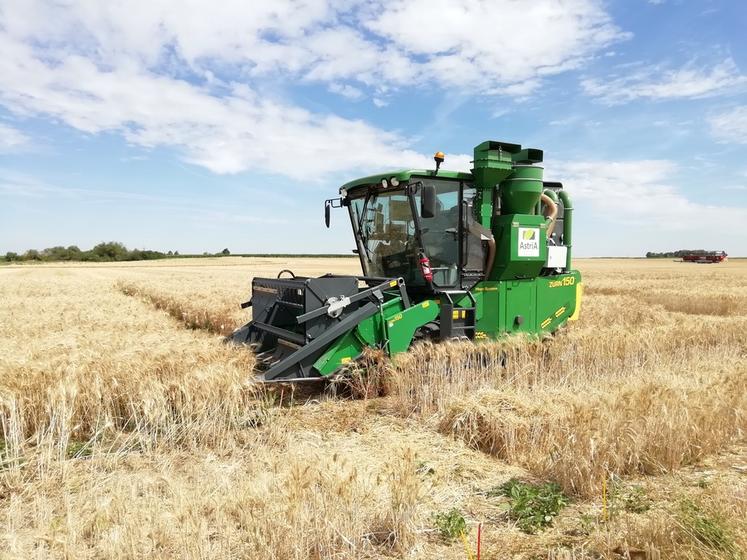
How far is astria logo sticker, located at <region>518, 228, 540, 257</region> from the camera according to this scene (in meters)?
7.43

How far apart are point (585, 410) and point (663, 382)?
1.43 meters

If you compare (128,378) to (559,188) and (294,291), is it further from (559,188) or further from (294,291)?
(559,188)

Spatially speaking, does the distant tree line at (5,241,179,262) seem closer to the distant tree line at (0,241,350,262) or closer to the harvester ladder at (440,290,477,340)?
the distant tree line at (0,241,350,262)

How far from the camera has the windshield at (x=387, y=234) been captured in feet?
22.7

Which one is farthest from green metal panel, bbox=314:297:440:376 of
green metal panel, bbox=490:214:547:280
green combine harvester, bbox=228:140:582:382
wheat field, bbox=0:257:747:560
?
green metal panel, bbox=490:214:547:280

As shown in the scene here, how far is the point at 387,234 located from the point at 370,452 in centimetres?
352

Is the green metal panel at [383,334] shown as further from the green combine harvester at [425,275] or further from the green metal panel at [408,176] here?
the green metal panel at [408,176]

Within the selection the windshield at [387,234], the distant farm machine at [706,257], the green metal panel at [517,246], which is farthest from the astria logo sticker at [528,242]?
the distant farm machine at [706,257]

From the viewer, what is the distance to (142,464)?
412cm

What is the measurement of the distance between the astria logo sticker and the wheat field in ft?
4.28

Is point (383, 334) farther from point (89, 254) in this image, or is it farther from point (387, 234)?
point (89, 254)

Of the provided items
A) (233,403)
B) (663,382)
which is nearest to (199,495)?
(233,403)

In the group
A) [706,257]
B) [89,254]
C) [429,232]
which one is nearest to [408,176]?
[429,232]

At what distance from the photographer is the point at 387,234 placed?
23.9 feet
